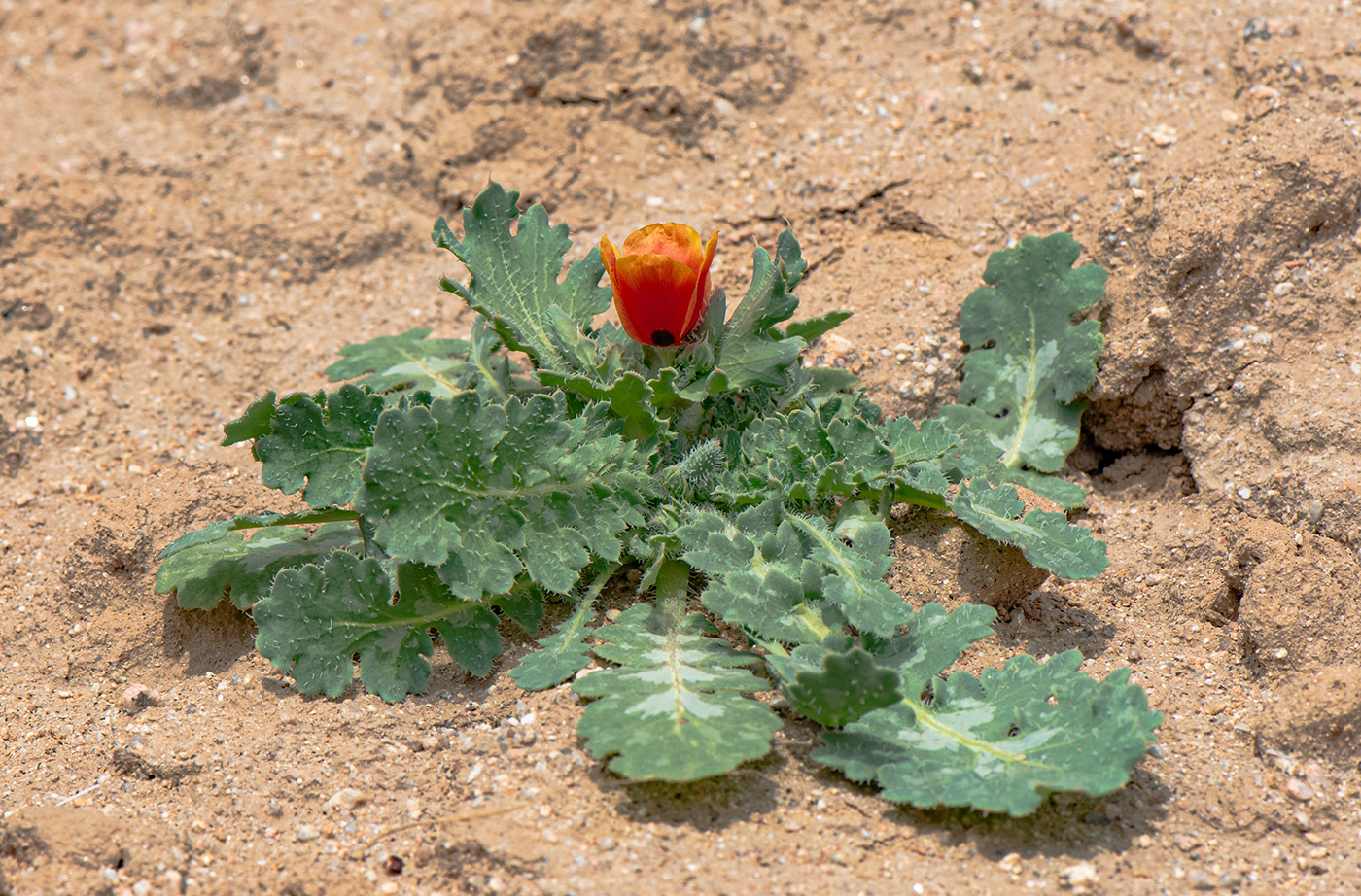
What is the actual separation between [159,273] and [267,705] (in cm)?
216

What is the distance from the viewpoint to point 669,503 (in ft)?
9.29

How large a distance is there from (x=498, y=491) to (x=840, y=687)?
0.92 meters

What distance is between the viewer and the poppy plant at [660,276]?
2635 millimetres

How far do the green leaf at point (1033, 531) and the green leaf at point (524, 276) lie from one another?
1.11 metres

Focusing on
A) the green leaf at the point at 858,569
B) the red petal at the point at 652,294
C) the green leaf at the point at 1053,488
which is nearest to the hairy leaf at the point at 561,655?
the green leaf at the point at 858,569

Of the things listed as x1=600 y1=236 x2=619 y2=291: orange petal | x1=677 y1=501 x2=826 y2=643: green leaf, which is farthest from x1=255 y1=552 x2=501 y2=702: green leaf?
x1=600 y1=236 x2=619 y2=291: orange petal

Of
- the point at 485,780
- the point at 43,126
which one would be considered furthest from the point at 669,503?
the point at 43,126

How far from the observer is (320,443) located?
106 inches

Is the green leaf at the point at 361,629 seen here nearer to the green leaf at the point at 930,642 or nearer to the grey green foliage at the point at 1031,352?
the green leaf at the point at 930,642

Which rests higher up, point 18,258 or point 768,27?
point 768,27

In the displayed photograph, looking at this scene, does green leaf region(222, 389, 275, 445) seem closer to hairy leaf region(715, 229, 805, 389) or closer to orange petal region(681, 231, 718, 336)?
orange petal region(681, 231, 718, 336)

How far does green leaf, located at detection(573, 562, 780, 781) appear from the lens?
2.14m

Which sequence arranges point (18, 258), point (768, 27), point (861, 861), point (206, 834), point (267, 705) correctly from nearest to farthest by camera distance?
point (861, 861) < point (206, 834) < point (267, 705) < point (18, 258) < point (768, 27)

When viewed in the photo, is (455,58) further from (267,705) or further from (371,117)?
(267,705)
